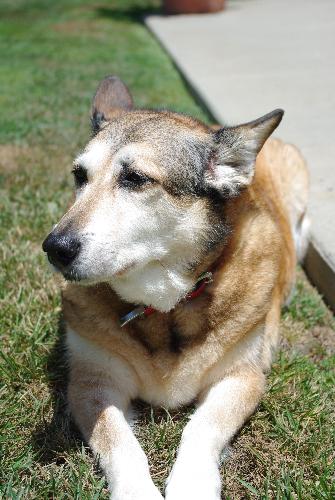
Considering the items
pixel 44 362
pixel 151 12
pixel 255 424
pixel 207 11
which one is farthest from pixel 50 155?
pixel 151 12

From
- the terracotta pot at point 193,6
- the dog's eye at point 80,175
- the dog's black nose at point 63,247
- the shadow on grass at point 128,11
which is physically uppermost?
the dog's eye at point 80,175

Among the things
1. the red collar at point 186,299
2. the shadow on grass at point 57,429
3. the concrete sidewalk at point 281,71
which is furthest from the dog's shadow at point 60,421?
the concrete sidewalk at point 281,71

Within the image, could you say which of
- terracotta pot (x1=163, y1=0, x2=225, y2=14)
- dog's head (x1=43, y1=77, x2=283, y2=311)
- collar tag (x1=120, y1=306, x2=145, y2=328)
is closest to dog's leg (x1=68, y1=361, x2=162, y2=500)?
collar tag (x1=120, y1=306, x2=145, y2=328)

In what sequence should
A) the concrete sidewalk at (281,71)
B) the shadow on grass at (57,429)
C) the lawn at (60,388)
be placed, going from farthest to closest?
the concrete sidewalk at (281,71) → the shadow on grass at (57,429) → the lawn at (60,388)

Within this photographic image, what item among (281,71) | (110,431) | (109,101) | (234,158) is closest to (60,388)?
(110,431)

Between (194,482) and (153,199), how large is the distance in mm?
1229

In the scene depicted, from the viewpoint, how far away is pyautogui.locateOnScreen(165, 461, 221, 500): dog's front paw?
7.79 ft

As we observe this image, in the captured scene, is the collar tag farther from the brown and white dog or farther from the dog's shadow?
the dog's shadow

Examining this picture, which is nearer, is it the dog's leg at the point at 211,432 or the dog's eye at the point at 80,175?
the dog's leg at the point at 211,432

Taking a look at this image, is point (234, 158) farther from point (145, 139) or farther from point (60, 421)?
point (60, 421)

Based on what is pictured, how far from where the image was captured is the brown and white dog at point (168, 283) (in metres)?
2.57

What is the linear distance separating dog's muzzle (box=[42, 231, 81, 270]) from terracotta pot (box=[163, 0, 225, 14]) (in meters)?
11.9

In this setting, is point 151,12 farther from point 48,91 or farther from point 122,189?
point 122,189

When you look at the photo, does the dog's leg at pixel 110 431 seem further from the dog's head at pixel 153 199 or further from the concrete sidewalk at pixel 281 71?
the concrete sidewalk at pixel 281 71
